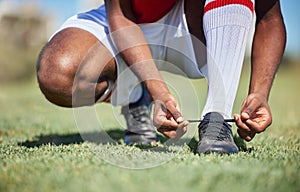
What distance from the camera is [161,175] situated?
1117 mm

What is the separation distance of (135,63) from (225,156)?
415 mm

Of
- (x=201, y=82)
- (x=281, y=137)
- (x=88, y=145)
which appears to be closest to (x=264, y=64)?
(x=281, y=137)

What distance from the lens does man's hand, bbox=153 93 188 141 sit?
1311 mm

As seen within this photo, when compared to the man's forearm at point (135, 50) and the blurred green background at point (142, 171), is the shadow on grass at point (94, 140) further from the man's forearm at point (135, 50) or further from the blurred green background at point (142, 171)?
the man's forearm at point (135, 50)

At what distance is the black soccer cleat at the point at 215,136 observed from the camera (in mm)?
1394

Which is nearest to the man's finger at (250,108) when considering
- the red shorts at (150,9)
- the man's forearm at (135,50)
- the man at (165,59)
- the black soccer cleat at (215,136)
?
the man at (165,59)

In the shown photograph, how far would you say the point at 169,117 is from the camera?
135 centimetres

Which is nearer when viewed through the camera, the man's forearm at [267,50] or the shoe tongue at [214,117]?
the shoe tongue at [214,117]

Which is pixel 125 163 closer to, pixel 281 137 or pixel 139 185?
pixel 139 185

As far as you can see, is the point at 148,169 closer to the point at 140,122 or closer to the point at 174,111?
the point at 174,111

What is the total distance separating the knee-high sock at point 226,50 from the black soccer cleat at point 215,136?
4 centimetres

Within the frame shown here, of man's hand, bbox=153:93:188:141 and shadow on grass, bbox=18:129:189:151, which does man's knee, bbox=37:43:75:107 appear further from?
man's hand, bbox=153:93:188:141

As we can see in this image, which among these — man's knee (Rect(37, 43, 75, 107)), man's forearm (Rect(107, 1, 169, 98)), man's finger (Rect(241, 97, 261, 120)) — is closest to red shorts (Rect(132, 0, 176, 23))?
man's forearm (Rect(107, 1, 169, 98))

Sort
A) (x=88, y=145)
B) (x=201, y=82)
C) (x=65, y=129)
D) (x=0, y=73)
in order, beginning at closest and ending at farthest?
(x=88, y=145)
(x=65, y=129)
(x=201, y=82)
(x=0, y=73)
